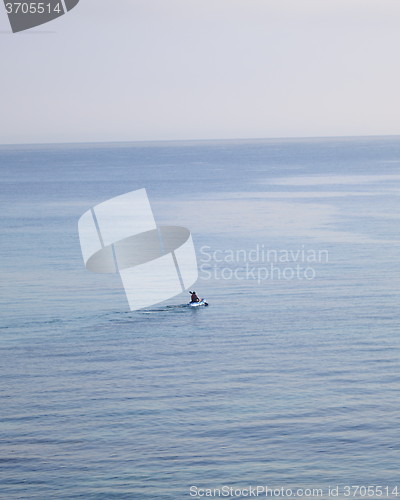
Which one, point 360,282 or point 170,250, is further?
point 170,250

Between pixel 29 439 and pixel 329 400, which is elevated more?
pixel 29 439

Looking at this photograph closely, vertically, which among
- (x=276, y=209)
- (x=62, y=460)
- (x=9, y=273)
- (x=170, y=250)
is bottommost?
(x=276, y=209)

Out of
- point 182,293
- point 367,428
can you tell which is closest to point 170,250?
point 182,293

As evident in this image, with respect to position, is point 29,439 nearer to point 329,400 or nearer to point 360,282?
point 329,400

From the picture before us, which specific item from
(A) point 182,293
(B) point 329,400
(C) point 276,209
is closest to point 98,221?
(C) point 276,209

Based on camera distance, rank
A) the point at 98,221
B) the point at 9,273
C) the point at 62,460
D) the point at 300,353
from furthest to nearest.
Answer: the point at 98,221 < the point at 9,273 < the point at 300,353 < the point at 62,460

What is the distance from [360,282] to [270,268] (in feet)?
37.1

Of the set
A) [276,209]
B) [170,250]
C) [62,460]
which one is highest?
[62,460]

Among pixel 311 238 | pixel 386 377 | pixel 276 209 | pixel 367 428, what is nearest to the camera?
pixel 367 428

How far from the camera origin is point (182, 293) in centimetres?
6938

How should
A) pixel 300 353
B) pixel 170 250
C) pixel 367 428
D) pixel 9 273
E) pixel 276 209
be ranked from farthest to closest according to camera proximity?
1. pixel 276 209
2. pixel 170 250
3. pixel 9 273
4. pixel 300 353
5. pixel 367 428

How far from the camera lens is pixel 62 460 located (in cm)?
3700

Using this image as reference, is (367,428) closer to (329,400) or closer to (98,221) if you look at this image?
(329,400)

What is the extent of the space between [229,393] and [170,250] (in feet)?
156
